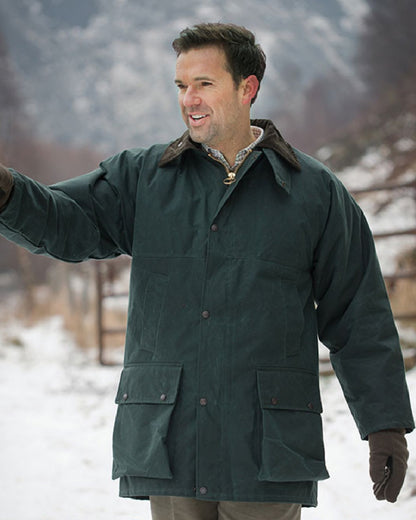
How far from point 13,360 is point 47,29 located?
47.1 ft

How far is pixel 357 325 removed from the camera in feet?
5.66

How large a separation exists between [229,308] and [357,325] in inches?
13.8

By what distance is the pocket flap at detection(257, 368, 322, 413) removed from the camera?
5.08 feet

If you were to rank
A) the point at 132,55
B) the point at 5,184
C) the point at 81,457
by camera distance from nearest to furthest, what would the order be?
the point at 5,184, the point at 81,457, the point at 132,55

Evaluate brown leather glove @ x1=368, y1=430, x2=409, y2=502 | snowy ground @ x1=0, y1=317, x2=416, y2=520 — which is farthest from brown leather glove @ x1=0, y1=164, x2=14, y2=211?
snowy ground @ x1=0, y1=317, x2=416, y2=520

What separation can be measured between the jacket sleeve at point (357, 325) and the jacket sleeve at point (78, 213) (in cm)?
49

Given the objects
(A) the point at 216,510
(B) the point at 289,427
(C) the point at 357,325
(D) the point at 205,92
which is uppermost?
(D) the point at 205,92

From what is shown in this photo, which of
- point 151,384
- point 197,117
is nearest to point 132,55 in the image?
point 197,117

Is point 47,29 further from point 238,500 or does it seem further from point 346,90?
point 238,500

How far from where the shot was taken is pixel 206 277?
1.59 m

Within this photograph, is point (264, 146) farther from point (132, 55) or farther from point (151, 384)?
point (132, 55)

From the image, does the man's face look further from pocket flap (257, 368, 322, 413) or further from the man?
pocket flap (257, 368, 322, 413)

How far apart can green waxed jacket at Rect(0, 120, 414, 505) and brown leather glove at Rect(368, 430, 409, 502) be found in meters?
0.04

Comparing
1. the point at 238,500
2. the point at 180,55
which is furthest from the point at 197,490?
the point at 180,55
